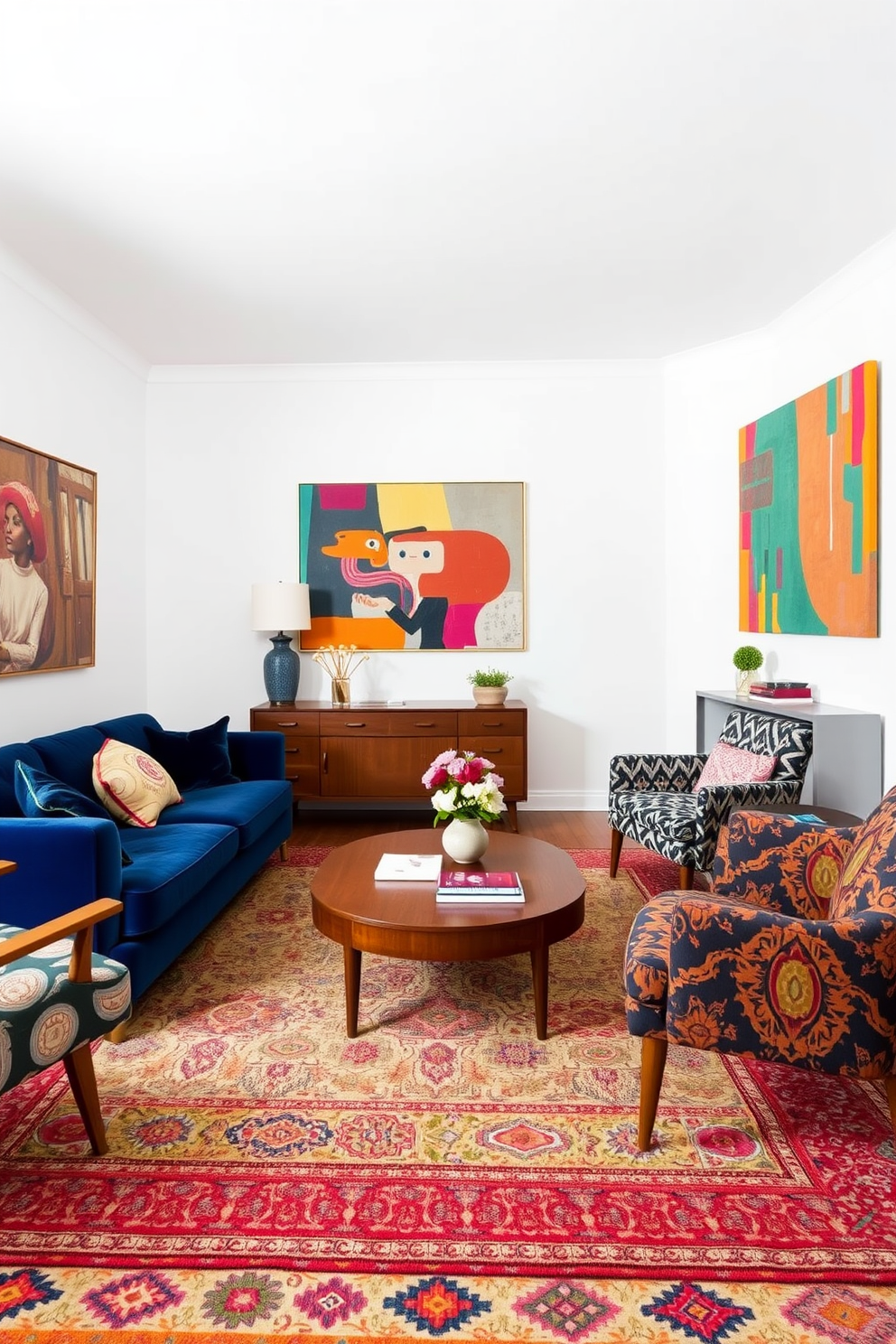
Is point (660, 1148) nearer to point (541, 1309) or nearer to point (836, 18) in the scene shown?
point (541, 1309)

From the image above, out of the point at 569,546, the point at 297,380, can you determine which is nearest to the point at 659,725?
the point at 569,546

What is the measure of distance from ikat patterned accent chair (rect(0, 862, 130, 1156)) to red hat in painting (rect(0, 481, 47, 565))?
7.78 ft

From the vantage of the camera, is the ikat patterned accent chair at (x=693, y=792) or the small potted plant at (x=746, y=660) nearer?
the ikat patterned accent chair at (x=693, y=792)

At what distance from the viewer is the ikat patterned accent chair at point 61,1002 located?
1762 mm

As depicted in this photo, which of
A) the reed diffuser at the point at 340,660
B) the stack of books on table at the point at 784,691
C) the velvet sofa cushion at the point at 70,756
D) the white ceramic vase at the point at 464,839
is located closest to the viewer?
the white ceramic vase at the point at 464,839

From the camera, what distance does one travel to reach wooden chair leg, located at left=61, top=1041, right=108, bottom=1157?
1987mm

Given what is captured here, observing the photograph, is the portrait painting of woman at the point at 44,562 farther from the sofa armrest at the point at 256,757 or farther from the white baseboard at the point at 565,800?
the white baseboard at the point at 565,800

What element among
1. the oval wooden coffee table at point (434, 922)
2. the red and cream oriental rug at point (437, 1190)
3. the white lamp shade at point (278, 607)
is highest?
the white lamp shade at point (278, 607)

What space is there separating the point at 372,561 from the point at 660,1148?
4.16 m

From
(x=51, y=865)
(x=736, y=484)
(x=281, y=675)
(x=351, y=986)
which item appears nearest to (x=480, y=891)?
(x=351, y=986)

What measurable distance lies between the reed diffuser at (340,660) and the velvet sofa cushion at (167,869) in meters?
2.16

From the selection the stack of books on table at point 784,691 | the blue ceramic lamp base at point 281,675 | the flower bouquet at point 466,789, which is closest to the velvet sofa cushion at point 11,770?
the flower bouquet at point 466,789

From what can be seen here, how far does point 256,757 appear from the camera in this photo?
454 centimetres

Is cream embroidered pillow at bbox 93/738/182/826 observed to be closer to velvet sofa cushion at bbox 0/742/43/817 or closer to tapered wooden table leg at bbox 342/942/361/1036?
velvet sofa cushion at bbox 0/742/43/817
